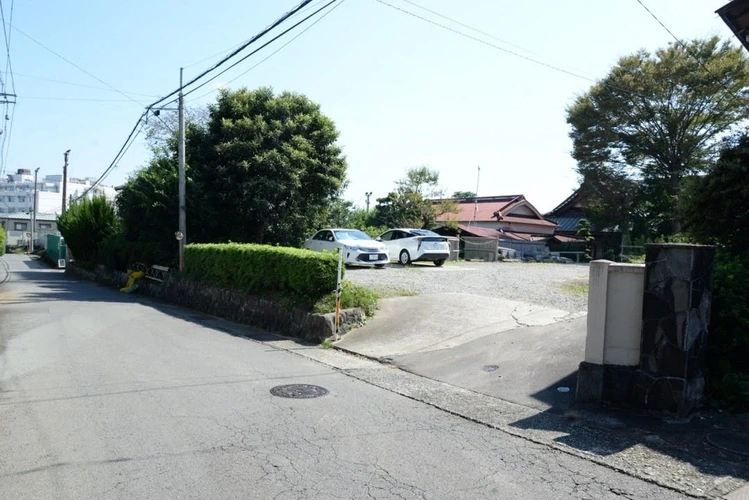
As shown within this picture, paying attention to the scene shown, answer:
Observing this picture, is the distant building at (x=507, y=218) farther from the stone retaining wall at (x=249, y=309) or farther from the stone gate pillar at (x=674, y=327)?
the stone gate pillar at (x=674, y=327)

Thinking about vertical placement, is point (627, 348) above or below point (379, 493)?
above

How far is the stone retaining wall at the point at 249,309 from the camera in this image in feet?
38.5

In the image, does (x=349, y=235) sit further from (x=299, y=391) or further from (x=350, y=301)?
(x=299, y=391)

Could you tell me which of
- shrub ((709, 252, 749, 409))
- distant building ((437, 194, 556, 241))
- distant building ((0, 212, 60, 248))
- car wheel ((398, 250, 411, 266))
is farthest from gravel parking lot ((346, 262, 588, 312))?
distant building ((0, 212, 60, 248))

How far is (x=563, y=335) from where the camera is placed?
383 inches

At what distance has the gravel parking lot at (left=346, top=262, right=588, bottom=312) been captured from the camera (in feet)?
43.8

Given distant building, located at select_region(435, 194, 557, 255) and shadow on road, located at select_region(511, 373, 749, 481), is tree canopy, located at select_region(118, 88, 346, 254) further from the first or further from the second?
distant building, located at select_region(435, 194, 557, 255)

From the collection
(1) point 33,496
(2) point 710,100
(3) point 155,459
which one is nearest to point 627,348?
(3) point 155,459

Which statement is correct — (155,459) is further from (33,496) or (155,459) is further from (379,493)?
(379,493)

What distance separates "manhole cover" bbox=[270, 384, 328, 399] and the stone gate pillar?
3.79 meters

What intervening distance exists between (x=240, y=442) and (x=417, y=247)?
1616 cm

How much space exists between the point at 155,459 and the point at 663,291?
559 centimetres

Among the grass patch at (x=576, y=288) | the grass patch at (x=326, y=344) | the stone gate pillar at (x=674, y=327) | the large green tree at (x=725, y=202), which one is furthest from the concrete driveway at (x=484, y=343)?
the large green tree at (x=725, y=202)

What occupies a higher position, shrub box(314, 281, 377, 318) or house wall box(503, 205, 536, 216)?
house wall box(503, 205, 536, 216)
